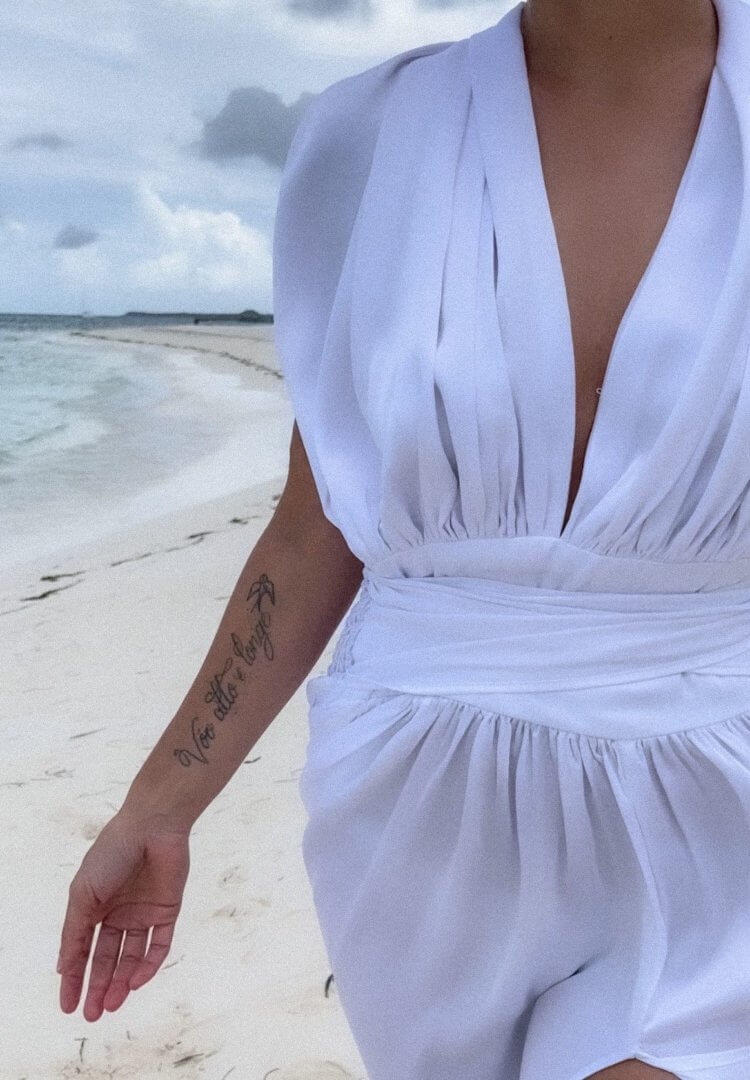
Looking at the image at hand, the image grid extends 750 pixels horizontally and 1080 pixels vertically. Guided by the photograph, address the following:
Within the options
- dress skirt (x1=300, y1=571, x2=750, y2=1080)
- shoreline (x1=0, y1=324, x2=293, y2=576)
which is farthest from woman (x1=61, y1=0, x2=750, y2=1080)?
shoreline (x1=0, y1=324, x2=293, y2=576)

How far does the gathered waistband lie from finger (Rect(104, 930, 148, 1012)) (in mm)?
431

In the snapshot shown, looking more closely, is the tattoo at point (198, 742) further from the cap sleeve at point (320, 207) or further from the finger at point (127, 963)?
the cap sleeve at point (320, 207)

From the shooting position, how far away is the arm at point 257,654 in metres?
1.18

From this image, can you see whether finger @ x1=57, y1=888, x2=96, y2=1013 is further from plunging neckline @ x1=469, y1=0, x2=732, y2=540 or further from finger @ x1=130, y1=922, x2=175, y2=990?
plunging neckline @ x1=469, y1=0, x2=732, y2=540

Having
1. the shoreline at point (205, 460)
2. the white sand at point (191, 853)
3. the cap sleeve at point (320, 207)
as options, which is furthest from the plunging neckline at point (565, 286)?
→ the shoreline at point (205, 460)

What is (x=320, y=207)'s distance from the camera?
3.67 feet

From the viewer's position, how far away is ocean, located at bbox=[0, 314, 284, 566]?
7641 millimetres

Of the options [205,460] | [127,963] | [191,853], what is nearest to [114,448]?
[205,460]

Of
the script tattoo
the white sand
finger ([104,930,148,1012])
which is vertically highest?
the script tattoo

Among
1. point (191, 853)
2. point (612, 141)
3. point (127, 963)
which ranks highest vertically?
point (612, 141)

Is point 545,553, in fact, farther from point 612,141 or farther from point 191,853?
point 191,853

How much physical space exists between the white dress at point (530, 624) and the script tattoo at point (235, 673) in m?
0.16

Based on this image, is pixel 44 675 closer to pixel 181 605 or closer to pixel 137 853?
pixel 181 605

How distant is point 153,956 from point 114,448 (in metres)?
9.59
